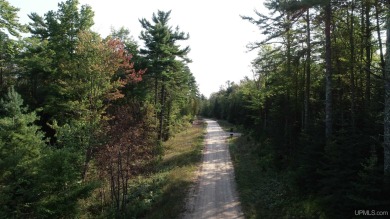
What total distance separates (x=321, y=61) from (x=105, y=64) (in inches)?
543

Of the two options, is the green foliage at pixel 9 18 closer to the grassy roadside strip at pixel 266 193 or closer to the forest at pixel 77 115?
the forest at pixel 77 115

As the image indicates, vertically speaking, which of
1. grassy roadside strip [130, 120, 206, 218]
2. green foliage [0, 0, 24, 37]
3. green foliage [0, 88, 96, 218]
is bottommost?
grassy roadside strip [130, 120, 206, 218]

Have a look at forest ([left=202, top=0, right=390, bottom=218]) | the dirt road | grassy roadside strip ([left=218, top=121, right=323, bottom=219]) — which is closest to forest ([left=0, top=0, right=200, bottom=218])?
the dirt road

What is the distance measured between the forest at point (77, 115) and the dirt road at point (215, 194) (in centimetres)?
315

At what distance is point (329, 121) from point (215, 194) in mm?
6541

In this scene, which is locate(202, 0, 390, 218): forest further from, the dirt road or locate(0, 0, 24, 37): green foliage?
locate(0, 0, 24, 37): green foliage

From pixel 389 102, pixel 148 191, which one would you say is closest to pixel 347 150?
pixel 389 102

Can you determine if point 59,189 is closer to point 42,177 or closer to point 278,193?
point 42,177

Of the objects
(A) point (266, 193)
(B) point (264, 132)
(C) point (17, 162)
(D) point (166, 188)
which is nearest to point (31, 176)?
(C) point (17, 162)

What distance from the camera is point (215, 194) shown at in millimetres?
15633

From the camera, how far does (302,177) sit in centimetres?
1290

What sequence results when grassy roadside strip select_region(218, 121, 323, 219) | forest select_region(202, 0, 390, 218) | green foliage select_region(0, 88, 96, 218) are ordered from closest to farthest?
forest select_region(202, 0, 390, 218), grassy roadside strip select_region(218, 121, 323, 219), green foliage select_region(0, 88, 96, 218)

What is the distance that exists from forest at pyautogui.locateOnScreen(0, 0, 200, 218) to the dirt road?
10.3 feet

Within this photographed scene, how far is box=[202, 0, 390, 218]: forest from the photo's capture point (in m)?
9.44
